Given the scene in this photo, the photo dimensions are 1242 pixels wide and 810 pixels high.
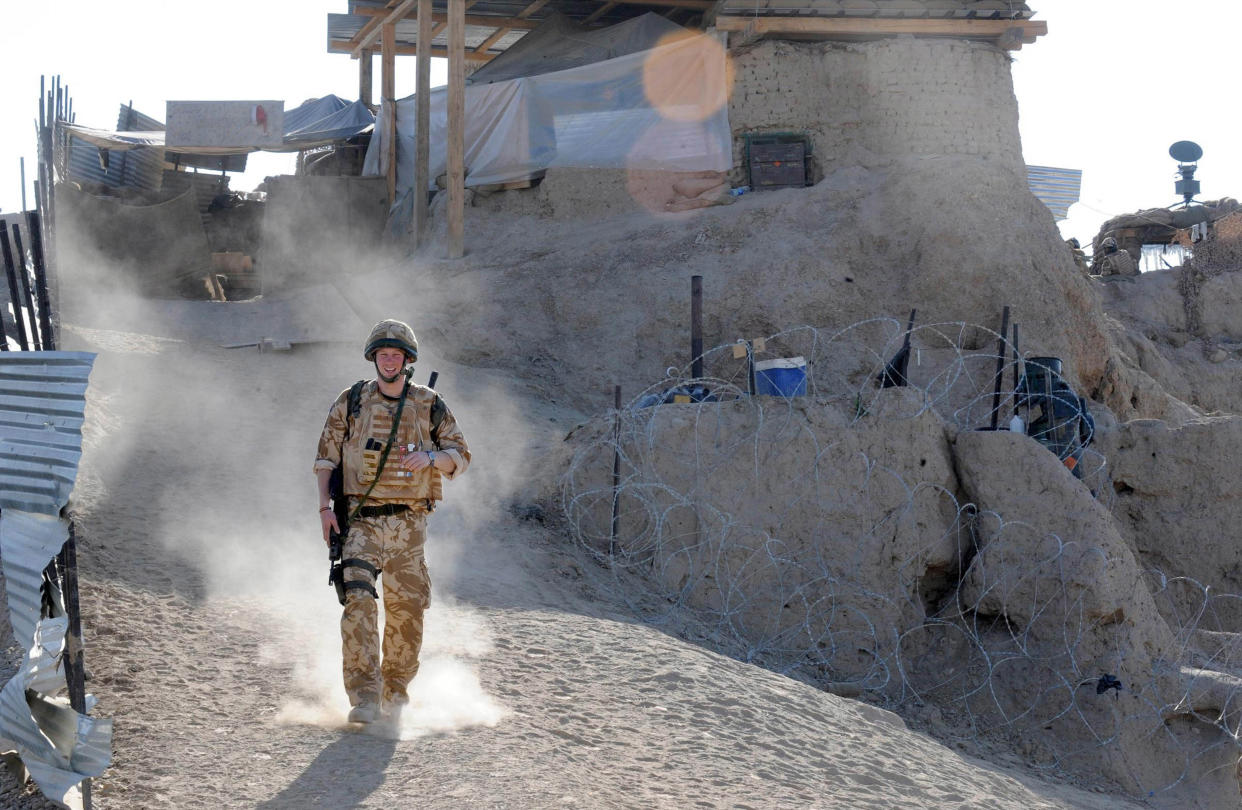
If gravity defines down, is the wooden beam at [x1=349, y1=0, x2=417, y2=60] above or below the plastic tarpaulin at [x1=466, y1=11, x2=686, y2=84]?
above

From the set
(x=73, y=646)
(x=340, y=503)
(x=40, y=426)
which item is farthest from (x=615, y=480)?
(x=73, y=646)

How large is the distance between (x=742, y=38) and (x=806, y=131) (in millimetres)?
1229

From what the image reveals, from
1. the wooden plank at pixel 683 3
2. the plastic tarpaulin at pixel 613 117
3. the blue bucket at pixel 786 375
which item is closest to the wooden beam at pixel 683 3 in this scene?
the wooden plank at pixel 683 3

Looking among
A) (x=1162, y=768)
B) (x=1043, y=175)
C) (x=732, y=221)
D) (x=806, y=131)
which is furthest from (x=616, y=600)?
(x=1043, y=175)

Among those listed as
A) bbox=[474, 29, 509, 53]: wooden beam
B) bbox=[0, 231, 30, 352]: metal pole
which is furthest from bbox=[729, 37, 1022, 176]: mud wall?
bbox=[0, 231, 30, 352]: metal pole

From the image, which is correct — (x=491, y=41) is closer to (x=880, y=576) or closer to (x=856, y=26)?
(x=856, y=26)

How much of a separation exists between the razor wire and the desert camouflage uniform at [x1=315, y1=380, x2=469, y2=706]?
2935 mm

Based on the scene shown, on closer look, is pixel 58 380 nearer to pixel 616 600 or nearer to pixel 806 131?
pixel 616 600

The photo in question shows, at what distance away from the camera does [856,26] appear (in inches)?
540

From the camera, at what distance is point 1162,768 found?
25.4 feet

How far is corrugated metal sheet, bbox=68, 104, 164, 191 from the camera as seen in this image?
65.2ft

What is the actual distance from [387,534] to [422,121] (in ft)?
33.5

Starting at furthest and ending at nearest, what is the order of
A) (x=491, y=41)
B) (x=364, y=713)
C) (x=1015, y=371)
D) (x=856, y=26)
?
(x=491, y=41)
(x=856, y=26)
(x=1015, y=371)
(x=364, y=713)

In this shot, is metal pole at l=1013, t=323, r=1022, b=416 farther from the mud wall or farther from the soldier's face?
the soldier's face
